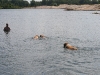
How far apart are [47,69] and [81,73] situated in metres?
3.25

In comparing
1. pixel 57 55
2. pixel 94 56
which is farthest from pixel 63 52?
pixel 94 56

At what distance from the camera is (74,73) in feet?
67.4

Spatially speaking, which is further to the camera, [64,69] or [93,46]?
[93,46]

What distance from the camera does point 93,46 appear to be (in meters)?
31.6

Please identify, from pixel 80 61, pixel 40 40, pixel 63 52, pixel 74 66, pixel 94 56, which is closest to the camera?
pixel 74 66

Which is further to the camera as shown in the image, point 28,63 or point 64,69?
point 28,63

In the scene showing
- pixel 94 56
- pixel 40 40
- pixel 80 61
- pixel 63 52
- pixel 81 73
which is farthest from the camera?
pixel 40 40

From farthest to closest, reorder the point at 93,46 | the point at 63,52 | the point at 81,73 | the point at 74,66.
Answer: the point at 93,46 < the point at 63,52 < the point at 74,66 < the point at 81,73

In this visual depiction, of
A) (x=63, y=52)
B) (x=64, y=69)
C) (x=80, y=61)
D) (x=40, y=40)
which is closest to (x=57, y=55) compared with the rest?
(x=63, y=52)

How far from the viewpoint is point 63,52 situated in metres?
28.1

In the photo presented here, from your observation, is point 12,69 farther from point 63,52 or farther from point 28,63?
point 63,52

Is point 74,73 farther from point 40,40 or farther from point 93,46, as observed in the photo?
point 40,40

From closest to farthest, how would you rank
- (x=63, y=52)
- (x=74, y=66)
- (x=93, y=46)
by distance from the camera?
(x=74, y=66) → (x=63, y=52) → (x=93, y=46)

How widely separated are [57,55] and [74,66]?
15.0 ft
